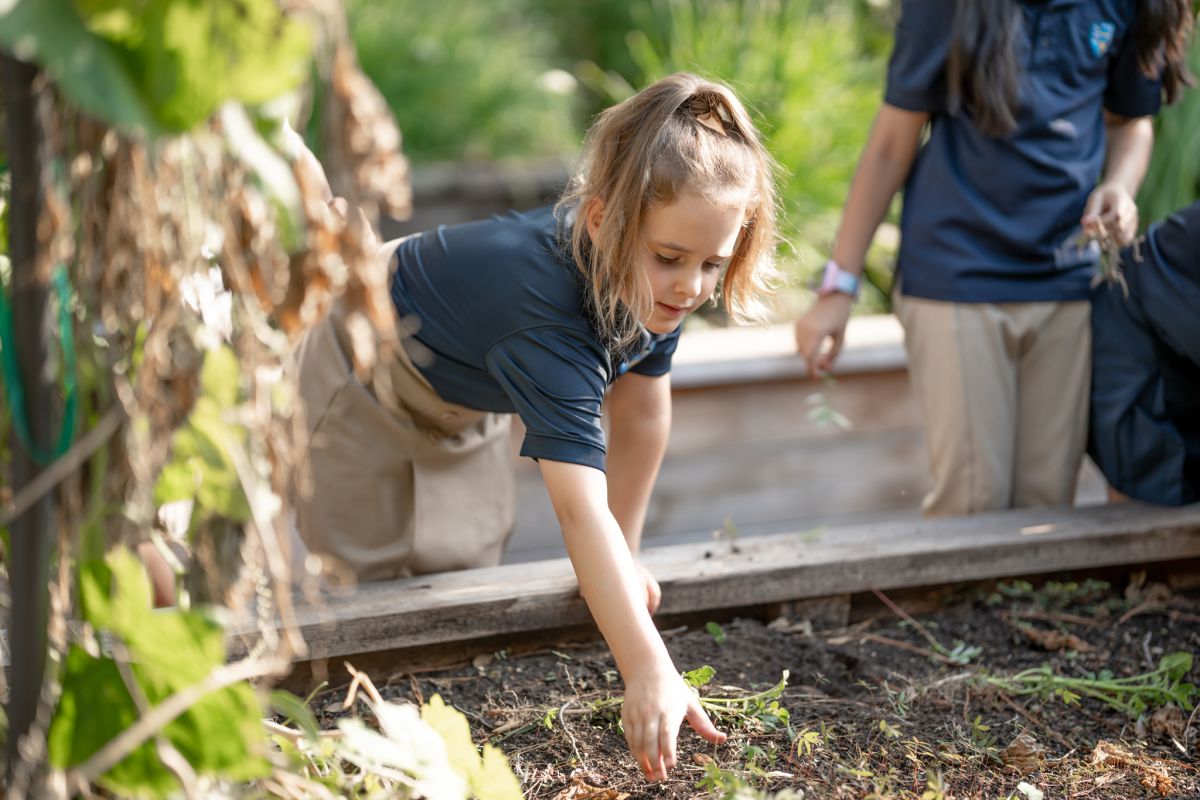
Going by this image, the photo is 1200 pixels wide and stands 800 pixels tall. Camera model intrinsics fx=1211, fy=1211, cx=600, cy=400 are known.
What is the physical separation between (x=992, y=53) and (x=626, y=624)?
4.30 ft

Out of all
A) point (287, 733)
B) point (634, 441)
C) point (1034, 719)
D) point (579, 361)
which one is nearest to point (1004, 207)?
point (634, 441)

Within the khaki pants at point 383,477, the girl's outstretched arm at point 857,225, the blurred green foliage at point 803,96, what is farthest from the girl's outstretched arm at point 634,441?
the blurred green foliage at point 803,96

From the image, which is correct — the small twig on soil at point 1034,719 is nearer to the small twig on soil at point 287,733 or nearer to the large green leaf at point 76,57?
the small twig on soil at point 287,733

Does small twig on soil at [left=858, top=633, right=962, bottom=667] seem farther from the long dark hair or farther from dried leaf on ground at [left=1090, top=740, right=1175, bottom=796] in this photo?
the long dark hair

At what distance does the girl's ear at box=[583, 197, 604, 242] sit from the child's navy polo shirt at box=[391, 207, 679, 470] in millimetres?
67

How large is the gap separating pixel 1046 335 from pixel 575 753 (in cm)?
133

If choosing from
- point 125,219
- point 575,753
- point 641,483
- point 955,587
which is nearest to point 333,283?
point 125,219

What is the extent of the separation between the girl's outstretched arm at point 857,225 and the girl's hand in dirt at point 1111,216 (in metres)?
0.35

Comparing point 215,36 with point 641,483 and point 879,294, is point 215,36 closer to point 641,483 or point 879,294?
point 641,483

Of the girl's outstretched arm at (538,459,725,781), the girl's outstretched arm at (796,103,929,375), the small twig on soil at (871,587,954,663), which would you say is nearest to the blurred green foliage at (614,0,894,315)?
the girl's outstretched arm at (796,103,929,375)

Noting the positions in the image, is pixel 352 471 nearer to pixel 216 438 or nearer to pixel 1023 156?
pixel 216 438

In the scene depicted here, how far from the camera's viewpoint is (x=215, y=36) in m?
0.83

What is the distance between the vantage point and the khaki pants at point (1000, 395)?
7.65 feet

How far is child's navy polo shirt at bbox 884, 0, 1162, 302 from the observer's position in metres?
2.21
